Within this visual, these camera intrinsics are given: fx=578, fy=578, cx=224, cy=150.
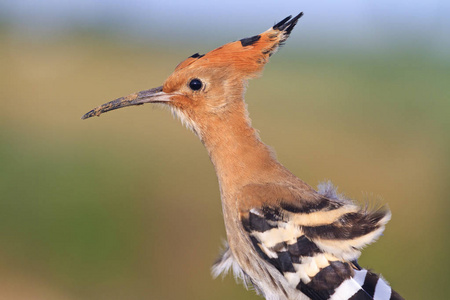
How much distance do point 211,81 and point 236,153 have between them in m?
0.22

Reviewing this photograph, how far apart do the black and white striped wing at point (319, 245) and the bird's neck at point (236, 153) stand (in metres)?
0.12

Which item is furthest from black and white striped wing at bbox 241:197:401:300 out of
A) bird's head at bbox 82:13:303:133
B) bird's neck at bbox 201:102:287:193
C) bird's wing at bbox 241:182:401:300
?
bird's head at bbox 82:13:303:133

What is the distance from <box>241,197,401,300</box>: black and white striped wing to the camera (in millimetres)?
1487

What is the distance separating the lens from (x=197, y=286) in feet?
11.0

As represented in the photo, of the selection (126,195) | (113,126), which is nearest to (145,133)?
(113,126)

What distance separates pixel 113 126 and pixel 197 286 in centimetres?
240

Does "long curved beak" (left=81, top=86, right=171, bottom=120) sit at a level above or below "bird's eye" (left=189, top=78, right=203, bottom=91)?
above

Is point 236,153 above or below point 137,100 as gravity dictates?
below

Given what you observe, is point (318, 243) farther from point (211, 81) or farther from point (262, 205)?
point (211, 81)

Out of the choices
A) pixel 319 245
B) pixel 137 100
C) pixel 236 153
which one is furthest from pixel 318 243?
pixel 137 100

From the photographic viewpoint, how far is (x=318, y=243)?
5.01 feet

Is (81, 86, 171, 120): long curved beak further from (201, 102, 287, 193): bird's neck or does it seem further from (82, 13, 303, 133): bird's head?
(201, 102, 287, 193): bird's neck

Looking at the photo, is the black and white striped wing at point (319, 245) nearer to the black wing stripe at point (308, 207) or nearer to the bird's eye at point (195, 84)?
the black wing stripe at point (308, 207)

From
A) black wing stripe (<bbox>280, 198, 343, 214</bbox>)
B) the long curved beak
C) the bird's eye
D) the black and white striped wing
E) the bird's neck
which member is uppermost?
the long curved beak
